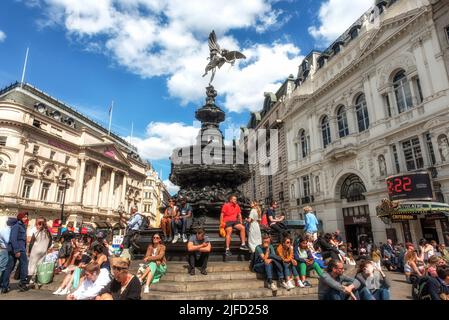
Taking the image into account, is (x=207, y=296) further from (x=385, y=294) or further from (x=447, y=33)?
(x=447, y=33)

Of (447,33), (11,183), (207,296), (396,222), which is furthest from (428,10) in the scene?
(11,183)

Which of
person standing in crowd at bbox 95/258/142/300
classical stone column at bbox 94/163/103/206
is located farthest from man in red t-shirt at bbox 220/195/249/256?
classical stone column at bbox 94/163/103/206

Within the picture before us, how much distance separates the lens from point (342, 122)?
28.2 m

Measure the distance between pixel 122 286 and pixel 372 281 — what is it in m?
4.77

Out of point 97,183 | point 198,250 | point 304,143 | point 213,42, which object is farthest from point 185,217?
point 97,183

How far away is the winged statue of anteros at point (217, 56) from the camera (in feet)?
38.4

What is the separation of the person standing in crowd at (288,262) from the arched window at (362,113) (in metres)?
22.3

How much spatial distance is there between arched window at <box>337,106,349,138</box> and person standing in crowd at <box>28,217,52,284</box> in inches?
1050

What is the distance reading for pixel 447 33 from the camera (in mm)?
19266

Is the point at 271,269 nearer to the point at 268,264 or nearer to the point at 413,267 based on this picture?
the point at 268,264

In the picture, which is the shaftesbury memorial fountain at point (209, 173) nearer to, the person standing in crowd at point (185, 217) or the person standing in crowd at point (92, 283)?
the person standing in crowd at point (185, 217)

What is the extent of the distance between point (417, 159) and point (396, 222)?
5.04m

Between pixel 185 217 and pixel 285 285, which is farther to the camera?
pixel 185 217

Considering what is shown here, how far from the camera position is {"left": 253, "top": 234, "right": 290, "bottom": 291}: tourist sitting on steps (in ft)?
20.7
